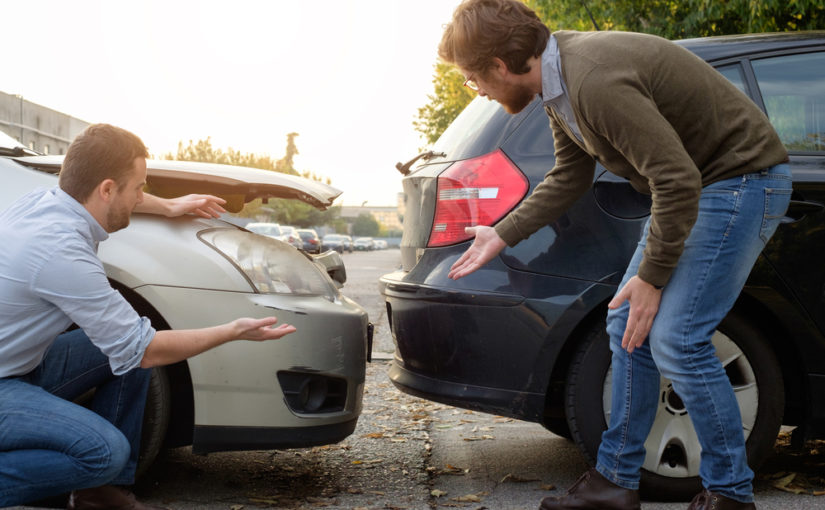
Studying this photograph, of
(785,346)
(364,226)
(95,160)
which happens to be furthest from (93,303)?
(364,226)

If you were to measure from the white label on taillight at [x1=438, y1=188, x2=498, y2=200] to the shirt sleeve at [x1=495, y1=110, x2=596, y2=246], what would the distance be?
0.23 meters

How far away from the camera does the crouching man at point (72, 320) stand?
246cm

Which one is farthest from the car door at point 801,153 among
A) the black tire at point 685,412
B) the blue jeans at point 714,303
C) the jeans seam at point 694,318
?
the jeans seam at point 694,318

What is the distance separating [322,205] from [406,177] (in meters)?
0.37

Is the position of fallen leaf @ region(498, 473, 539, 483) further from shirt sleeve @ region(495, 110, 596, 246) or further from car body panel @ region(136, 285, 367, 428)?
shirt sleeve @ region(495, 110, 596, 246)

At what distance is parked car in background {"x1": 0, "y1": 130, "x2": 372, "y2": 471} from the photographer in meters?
3.00

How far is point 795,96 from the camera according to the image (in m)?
3.27

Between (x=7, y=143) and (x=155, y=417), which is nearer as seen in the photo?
(x=155, y=417)

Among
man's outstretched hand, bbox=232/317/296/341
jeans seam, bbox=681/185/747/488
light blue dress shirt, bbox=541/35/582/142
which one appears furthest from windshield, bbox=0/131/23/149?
jeans seam, bbox=681/185/747/488

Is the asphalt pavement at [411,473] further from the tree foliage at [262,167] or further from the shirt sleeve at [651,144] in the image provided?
the tree foliage at [262,167]

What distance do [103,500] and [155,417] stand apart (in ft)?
1.11

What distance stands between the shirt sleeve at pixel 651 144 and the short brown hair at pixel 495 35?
0.73ft

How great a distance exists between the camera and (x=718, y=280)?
2.54 metres

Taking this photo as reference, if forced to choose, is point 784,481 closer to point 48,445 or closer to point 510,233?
point 510,233
